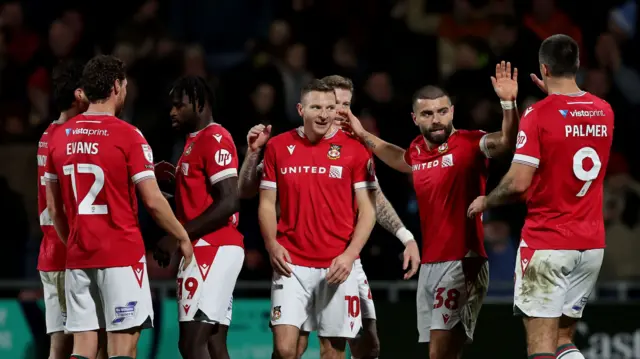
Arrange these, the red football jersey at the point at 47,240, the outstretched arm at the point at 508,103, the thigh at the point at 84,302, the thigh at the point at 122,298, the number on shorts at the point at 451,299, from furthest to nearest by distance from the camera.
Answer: the red football jersey at the point at 47,240, the number on shorts at the point at 451,299, the outstretched arm at the point at 508,103, the thigh at the point at 84,302, the thigh at the point at 122,298

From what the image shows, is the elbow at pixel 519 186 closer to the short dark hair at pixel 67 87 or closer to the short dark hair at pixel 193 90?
the short dark hair at pixel 193 90

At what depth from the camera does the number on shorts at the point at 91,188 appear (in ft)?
21.7

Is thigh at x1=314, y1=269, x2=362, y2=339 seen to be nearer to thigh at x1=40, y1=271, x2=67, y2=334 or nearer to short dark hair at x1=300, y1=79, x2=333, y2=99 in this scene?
short dark hair at x1=300, y1=79, x2=333, y2=99

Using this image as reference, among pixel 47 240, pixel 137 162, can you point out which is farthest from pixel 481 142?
pixel 47 240

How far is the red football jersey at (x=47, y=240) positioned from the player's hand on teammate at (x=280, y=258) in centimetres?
143

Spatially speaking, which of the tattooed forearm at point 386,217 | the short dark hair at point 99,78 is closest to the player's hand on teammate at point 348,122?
the tattooed forearm at point 386,217

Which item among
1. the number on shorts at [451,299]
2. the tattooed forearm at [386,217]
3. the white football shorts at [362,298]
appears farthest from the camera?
the tattooed forearm at [386,217]

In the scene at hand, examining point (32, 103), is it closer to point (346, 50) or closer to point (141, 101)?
point (141, 101)

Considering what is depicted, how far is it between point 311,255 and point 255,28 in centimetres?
672

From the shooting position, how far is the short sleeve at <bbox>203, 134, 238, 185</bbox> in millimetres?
7238

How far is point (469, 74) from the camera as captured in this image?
11672mm

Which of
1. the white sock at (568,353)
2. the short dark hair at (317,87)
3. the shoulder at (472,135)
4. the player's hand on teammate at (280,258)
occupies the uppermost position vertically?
the short dark hair at (317,87)

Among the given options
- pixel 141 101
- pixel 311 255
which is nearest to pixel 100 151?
pixel 311 255

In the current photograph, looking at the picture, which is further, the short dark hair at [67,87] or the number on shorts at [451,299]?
the short dark hair at [67,87]
